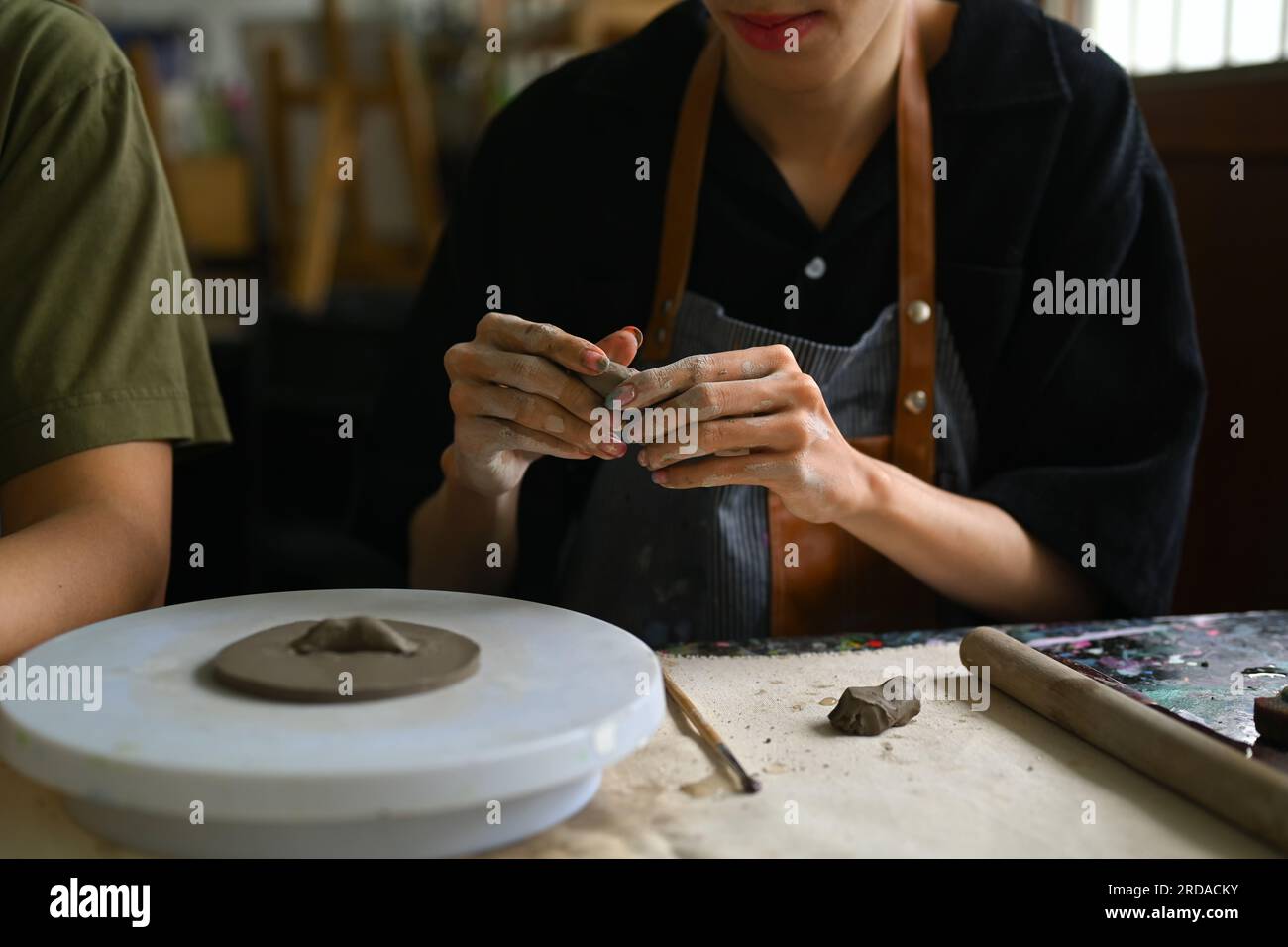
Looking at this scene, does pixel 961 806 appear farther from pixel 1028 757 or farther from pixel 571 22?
pixel 571 22

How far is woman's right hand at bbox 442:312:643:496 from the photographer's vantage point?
39.8 inches

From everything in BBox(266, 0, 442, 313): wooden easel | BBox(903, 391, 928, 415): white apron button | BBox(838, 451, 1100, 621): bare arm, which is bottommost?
BBox(838, 451, 1100, 621): bare arm

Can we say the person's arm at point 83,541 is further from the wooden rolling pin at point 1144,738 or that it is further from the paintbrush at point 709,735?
the wooden rolling pin at point 1144,738

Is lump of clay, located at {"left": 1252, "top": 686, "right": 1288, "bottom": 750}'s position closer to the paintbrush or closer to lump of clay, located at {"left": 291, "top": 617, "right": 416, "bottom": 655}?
the paintbrush

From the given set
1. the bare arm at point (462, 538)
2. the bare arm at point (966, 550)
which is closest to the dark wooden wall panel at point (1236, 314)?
the bare arm at point (966, 550)

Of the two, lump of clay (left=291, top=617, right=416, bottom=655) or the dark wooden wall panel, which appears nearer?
lump of clay (left=291, top=617, right=416, bottom=655)

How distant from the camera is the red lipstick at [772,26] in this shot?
118 centimetres

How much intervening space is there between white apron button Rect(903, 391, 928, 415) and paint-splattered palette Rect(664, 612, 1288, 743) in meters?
0.28

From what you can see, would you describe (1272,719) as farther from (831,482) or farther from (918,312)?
(918,312)

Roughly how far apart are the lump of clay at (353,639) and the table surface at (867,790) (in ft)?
0.48

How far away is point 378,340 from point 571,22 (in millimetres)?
1795

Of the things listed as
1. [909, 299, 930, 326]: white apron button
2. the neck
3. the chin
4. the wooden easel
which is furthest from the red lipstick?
the wooden easel

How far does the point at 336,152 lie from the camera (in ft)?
16.8
